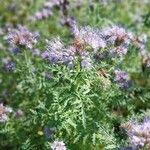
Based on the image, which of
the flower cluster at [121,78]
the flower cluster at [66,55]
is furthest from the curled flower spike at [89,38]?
the flower cluster at [121,78]

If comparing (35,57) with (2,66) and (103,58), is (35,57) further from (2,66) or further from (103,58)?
(103,58)

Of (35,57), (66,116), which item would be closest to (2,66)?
(35,57)

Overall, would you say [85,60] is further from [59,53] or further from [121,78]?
[121,78]

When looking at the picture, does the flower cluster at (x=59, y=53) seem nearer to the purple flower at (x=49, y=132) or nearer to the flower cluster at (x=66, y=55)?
the flower cluster at (x=66, y=55)

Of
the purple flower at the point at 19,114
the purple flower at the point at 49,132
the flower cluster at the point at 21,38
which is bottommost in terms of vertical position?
the purple flower at the point at 49,132

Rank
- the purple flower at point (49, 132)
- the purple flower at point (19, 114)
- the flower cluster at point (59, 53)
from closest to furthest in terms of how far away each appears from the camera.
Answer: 1. the flower cluster at point (59, 53)
2. the purple flower at point (49, 132)
3. the purple flower at point (19, 114)

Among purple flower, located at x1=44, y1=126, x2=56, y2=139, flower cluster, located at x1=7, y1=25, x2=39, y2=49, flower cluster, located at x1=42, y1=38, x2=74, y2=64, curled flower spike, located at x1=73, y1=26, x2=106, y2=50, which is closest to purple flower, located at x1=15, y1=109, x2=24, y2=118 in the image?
flower cluster, located at x1=7, y1=25, x2=39, y2=49

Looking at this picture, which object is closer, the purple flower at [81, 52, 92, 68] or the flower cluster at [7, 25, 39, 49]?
the purple flower at [81, 52, 92, 68]

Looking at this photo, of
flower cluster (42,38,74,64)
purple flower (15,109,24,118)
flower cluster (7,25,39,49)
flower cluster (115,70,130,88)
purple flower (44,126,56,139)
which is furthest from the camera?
purple flower (15,109,24,118)

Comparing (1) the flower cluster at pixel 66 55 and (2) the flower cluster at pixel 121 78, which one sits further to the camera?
(2) the flower cluster at pixel 121 78

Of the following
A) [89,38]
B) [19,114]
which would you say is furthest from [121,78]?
[19,114]

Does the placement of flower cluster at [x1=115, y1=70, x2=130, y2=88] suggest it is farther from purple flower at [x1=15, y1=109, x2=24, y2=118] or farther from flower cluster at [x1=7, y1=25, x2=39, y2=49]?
purple flower at [x1=15, y1=109, x2=24, y2=118]
